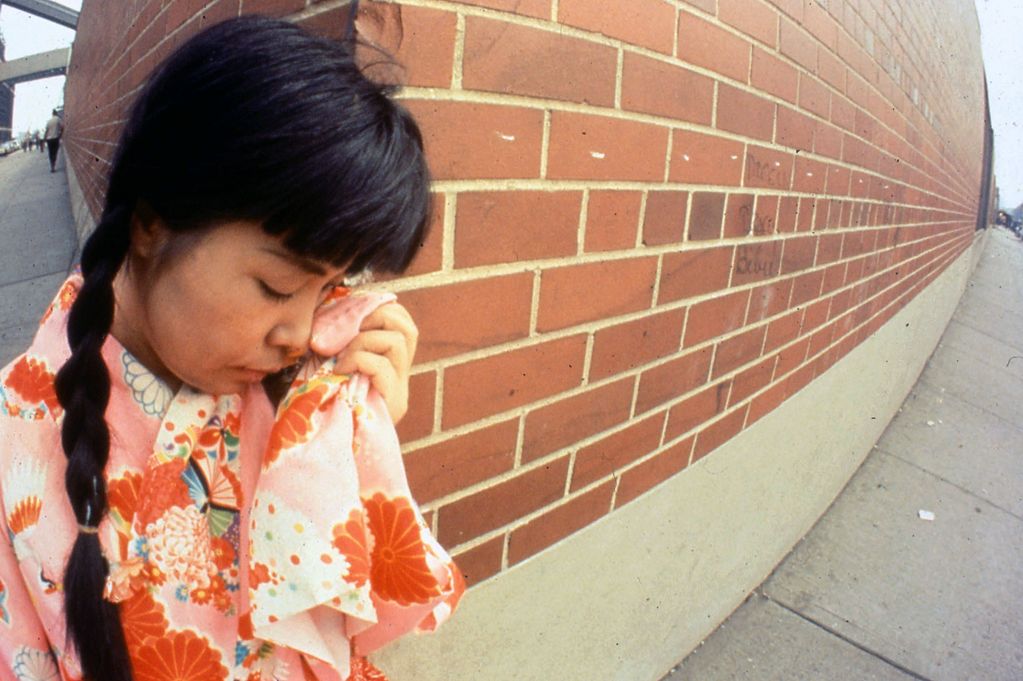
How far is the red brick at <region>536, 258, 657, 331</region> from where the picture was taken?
117cm

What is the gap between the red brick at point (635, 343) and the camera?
1.34 metres

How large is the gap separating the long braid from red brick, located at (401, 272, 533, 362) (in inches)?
14.7

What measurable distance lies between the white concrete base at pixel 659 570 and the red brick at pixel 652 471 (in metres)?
0.04

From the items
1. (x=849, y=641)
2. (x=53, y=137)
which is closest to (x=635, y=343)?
(x=849, y=641)

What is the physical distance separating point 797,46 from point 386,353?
1.62 meters

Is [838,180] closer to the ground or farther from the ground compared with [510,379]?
farther from the ground

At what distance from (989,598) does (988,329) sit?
7.62m

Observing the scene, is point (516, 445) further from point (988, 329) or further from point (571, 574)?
point (988, 329)

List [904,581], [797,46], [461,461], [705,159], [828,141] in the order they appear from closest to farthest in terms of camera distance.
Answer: [461,461] < [705,159] < [797,46] < [828,141] < [904,581]

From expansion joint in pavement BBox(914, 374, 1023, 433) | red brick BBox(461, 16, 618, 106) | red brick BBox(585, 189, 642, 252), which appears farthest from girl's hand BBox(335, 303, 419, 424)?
expansion joint in pavement BBox(914, 374, 1023, 433)

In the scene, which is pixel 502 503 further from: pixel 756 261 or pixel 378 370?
pixel 756 261

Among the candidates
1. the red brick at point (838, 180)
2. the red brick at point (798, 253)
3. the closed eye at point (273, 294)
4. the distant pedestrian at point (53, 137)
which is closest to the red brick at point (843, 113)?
the red brick at point (838, 180)

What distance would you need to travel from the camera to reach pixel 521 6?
3.22 feet

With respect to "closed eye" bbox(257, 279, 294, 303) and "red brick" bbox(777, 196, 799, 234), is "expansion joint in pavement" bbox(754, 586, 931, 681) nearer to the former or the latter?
"red brick" bbox(777, 196, 799, 234)
